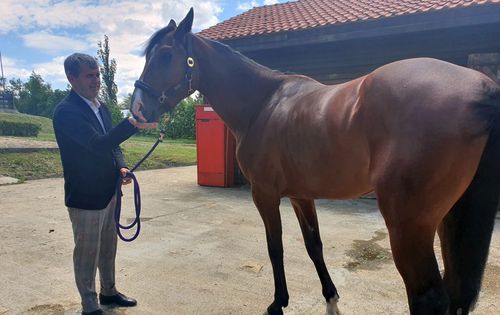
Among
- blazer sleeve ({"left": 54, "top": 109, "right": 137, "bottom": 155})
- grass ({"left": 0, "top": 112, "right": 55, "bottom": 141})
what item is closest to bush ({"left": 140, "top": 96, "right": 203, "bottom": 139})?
grass ({"left": 0, "top": 112, "right": 55, "bottom": 141})

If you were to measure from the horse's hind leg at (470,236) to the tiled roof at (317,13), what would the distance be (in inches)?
167

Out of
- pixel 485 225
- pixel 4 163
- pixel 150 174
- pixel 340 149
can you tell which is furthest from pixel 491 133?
pixel 4 163

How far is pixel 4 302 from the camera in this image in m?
2.49

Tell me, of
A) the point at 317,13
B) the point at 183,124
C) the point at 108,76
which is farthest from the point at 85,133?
the point at 108,76

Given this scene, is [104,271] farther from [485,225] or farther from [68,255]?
[485,225]

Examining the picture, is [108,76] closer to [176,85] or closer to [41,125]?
[41,125]

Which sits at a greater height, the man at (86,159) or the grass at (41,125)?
the man at (86,159)

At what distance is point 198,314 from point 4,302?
1431mm

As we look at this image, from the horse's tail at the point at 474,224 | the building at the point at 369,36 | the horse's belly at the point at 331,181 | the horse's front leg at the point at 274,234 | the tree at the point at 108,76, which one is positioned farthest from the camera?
the tree at the point at 108,76

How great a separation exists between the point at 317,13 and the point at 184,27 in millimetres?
5188

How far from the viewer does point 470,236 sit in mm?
1463

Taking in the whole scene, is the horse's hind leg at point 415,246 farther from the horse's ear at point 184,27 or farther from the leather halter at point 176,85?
the horse's ear at point 184,27

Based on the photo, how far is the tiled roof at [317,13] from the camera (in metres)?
5.16

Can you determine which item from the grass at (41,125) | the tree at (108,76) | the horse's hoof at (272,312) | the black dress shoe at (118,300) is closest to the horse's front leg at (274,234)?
the horse's hoof at (272,312)
